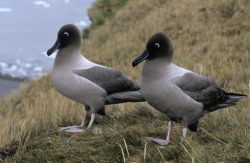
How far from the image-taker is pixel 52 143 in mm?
3580

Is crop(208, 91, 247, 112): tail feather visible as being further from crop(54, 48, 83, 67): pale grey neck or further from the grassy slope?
crop(54, 48, 83, 67): pale grey neck

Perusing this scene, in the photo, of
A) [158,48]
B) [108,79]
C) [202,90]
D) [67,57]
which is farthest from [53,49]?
[202,90]

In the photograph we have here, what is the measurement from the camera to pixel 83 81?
4.06 metres

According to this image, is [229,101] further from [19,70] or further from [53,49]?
[19,70]

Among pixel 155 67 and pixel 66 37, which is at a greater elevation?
pixel 66 37

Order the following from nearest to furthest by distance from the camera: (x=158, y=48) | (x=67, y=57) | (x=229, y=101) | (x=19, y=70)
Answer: (x=158, y=48), (x=229, y=101), (x=67, y=57), (x=19, y=70)

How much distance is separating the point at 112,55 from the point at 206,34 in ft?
9.62

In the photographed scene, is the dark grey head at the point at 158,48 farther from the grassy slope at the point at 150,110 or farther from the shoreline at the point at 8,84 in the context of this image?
the shoreline at the point at 8,84

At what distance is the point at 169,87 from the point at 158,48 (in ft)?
1.25

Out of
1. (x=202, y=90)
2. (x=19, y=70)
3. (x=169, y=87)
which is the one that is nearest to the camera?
(x=169, y=87)

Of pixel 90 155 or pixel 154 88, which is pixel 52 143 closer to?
pixel 90 155

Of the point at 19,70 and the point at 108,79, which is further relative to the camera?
the point at 19,70

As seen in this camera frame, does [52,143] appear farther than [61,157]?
Yes

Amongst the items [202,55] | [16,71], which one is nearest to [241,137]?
[202,55]
